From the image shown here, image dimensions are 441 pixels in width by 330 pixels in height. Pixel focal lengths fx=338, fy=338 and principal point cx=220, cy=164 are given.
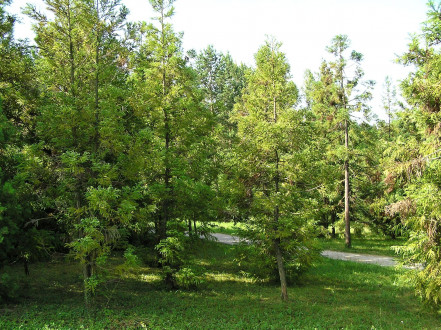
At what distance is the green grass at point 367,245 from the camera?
75.0 feet

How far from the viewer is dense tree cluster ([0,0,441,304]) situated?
31.2 feet

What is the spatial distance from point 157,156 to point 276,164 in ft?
13.5

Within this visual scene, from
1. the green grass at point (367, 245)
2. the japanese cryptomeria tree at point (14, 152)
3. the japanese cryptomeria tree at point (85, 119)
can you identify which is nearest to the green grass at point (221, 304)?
the japanese cryptomeria tree at point (85, 119)

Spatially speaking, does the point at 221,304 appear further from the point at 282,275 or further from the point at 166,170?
the point at 166,170

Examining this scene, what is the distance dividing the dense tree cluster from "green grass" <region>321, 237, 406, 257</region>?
10.7m

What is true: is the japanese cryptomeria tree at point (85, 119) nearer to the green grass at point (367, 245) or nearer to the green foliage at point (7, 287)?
the green foliage at point (7, 287)

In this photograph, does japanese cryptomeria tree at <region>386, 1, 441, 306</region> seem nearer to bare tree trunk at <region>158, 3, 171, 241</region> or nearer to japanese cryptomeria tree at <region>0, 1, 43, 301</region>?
bare tree trunk at <region>158, 3, 171, 241</region>

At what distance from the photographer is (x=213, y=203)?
12531 mm

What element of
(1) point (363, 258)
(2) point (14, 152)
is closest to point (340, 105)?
(1) point (363, 258)

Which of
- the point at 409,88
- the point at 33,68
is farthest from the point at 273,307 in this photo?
the point at 33,68

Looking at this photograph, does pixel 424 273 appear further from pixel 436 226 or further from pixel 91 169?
pixel 91 169

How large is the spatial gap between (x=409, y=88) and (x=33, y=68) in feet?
44.2

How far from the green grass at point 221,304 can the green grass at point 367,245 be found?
6921 mm

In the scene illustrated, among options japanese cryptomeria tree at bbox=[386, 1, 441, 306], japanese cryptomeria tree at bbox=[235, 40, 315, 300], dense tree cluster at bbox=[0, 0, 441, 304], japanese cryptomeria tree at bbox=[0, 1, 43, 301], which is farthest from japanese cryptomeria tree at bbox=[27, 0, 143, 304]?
japanese cryptomeria tree at bbox=[386, 1, 441, 306]
